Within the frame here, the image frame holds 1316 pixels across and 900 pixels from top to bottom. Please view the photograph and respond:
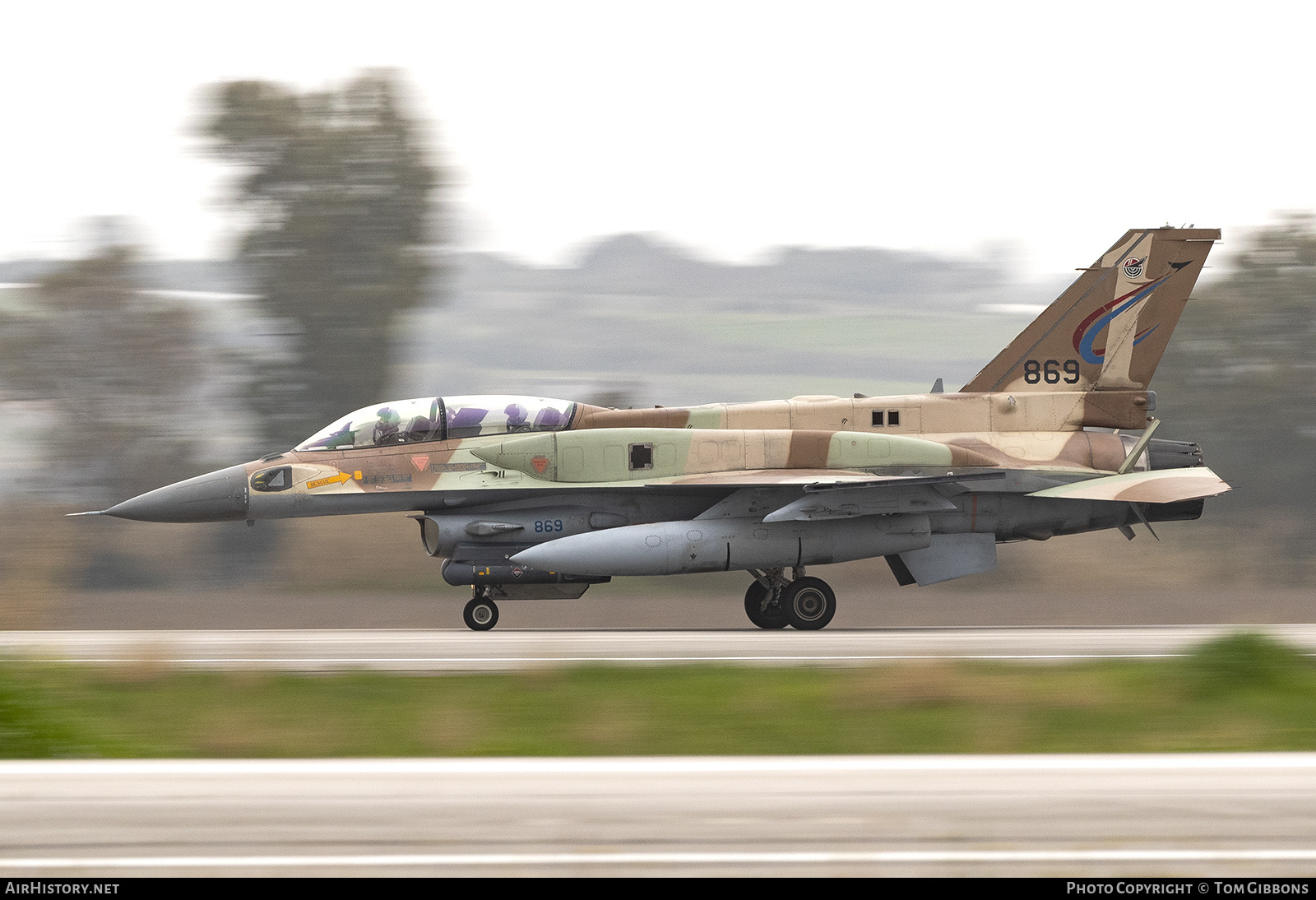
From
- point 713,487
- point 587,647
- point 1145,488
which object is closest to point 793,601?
point 713,487

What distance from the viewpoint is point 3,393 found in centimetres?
3161

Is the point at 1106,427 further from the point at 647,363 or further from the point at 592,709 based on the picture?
the point at 647,363

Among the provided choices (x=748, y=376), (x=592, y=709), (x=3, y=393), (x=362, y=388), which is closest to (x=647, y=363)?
(x=748, y=376)

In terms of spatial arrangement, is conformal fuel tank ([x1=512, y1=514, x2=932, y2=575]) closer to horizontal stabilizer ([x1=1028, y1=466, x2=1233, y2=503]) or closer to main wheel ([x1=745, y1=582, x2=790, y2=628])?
main wheel ([x1=745, y1=582, x2=790, y2=628])

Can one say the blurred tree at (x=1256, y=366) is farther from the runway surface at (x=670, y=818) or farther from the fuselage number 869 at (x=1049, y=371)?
the runway surface at (x=670, y=818)

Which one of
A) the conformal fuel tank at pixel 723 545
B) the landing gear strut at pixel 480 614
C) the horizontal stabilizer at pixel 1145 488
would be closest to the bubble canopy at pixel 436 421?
the conformal fuel tank at pixel 723 545

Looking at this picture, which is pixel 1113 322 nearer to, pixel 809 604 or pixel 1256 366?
pixel 809 604

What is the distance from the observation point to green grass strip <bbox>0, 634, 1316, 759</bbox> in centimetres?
775

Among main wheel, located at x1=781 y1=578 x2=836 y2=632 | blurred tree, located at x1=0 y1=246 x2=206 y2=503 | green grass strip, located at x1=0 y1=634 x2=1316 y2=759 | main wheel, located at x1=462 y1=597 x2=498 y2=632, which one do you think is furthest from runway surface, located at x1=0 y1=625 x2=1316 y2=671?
blurred tree, located at x1=0 y1=246 x2=206 y2=503

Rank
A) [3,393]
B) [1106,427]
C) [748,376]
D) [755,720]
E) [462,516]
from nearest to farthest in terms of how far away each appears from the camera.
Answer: [755,720] → [462,516] → [1106,427] → [3,393] → [748,376]

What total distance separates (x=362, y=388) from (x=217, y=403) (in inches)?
151

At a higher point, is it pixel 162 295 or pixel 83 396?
pixel 162 295

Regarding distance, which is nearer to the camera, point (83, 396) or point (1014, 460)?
point (1014, 460)

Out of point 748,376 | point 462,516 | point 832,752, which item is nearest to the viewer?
point 832,752
